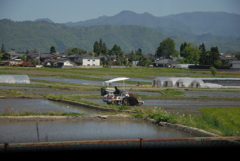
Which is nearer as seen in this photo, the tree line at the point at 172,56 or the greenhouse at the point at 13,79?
the greenhouse at the point at 13,79

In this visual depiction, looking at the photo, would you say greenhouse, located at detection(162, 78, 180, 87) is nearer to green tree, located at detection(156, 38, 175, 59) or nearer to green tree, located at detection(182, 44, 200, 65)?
green tree, located at detection(182, 44, 200, 65)

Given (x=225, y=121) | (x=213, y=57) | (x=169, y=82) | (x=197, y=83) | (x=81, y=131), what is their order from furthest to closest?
(x=213, y=57) < (x=197, y=83) < (x=169, y=82) < (x=225, y=121) < (x=81, y=131)

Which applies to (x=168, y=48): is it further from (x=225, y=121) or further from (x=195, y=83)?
(x=225, y=121)

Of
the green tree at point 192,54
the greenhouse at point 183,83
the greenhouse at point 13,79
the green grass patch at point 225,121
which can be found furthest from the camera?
the green tree at point 192,54

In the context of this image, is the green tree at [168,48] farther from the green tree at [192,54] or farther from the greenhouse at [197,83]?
the greenhouse at [197,83]

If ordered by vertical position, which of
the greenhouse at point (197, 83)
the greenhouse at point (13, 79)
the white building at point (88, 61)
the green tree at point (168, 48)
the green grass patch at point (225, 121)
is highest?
the green tree at point (168, 48)

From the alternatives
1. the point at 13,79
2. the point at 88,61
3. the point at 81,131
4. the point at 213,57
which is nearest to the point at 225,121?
the point at 81,131

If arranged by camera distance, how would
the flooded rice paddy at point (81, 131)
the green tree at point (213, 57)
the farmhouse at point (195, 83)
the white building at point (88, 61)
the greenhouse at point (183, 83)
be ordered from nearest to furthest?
1. the flooded rice paddy at point (81, 131)
2. the farmhouse at point (195, 83)
3. the greenhouse at point (183, 83)
4. the green tree at point (213, 57)
5. the white building at point (88, 61)

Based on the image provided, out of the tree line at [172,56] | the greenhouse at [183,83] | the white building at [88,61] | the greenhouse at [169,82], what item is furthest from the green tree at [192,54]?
the greenhouse at [169,82]

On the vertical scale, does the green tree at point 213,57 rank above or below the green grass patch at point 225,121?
above

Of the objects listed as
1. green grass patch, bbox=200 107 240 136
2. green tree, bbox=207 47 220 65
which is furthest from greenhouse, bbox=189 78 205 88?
green tree, bbox=207 47 220 65

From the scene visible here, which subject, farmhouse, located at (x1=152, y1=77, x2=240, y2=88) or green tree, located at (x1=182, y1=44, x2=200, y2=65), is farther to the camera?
green tree, located at (x1=182, y1=44, x2=200, y2=65)

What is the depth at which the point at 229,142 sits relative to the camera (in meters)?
12.0

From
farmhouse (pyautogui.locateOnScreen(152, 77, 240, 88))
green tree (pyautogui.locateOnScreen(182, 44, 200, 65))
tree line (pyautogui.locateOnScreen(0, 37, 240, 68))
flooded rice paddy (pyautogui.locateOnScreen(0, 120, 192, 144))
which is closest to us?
flooded rice paddy (pyautogui.locateOnScreen(0, 120, 192, 144))
